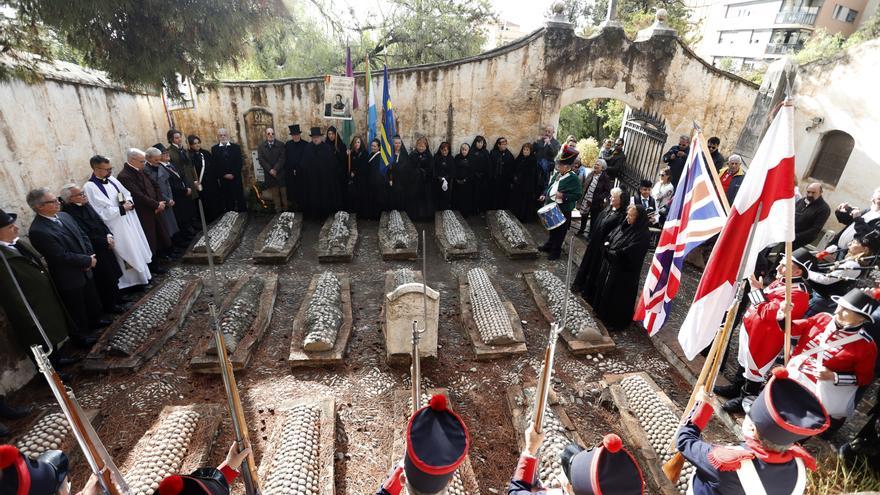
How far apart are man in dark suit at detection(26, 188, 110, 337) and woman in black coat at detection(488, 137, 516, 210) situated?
303 inches

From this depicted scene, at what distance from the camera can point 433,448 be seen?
2.10 metres

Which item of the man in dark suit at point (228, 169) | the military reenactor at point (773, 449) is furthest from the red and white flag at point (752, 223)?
the man in dark suit at point (228, 169)

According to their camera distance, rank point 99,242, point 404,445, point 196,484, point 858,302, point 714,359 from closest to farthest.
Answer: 1. point 196,484
2. point 714,359
3. point 858,302
4. point 404,445
5. point 99,242

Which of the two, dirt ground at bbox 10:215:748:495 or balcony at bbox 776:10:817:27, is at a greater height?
balcony at bbox 776:10:817:27

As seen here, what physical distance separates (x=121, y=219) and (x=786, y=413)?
7835mm

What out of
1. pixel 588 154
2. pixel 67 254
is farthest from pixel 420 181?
pixel 588 154

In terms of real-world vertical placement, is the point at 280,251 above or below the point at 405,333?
below

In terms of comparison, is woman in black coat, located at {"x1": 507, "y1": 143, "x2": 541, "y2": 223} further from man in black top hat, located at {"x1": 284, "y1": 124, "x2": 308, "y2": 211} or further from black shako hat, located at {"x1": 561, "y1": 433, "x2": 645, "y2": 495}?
black shako hat, located at {"x1": 561, "y1": 433, "x2": 645, "y2": 495}

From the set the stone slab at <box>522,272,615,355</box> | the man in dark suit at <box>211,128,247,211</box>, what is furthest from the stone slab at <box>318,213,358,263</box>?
the stone slab at <box>522,272,615,355</box>

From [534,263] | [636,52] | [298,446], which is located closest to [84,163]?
[298,446]

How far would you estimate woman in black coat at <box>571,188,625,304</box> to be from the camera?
20.3ft

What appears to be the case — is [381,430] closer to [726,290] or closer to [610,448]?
[610,448]

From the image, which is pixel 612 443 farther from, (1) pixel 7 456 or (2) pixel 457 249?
(2) pixel 457 249

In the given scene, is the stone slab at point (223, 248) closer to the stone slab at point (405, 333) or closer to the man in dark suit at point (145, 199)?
the man in dark suit at point (145, 199)
